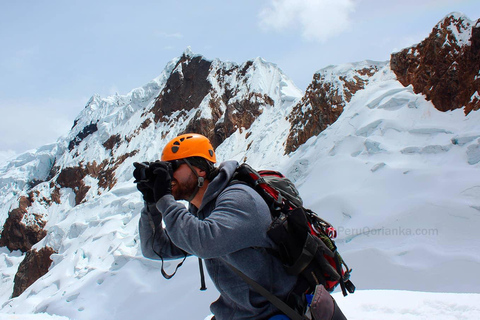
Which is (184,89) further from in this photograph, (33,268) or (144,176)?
(144,176)

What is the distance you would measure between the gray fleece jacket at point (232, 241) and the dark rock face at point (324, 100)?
1704 cm

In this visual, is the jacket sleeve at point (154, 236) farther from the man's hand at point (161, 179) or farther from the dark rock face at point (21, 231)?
the dark rock face at point (21, 231)

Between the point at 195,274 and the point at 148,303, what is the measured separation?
6.93ft

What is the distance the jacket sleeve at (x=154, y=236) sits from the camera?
7.04 ft

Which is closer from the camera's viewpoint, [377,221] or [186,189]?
[186,189]

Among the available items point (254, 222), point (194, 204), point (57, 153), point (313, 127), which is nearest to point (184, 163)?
point (194, 204)

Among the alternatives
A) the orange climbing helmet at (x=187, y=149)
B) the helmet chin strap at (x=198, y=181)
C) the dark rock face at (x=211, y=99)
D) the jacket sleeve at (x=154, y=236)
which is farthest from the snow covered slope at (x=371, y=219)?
the dark rock face at (x=211, y=99)

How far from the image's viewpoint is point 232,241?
162cm

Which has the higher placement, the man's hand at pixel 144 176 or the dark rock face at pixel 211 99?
the dark rock face at pixel 211 99

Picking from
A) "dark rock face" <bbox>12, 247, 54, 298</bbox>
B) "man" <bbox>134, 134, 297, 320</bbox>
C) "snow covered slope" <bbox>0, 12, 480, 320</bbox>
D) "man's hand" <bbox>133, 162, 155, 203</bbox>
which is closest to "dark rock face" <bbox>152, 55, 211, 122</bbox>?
"snow covered slope" <bbox>0, 12, 480, 320</bbox>

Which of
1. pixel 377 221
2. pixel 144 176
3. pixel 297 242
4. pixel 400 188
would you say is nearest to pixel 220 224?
pixel 297 242

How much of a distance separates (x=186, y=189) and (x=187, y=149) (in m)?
0.29

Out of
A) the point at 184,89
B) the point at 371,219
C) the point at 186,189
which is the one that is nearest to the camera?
the point at 186,189

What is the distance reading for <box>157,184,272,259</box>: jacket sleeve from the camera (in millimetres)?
1599
